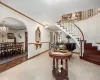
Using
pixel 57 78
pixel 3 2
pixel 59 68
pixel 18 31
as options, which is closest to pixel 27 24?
pixel 3 2

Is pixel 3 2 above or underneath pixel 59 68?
above

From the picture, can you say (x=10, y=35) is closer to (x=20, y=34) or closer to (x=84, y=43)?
(x=20, y=34)

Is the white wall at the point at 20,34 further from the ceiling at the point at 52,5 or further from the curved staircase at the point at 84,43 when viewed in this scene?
the ceiling at the point at 52,5

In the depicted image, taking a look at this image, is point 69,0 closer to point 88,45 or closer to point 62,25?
point 88,45

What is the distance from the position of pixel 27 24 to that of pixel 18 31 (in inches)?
251

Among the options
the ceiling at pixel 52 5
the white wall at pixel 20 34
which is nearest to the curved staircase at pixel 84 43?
the ceiling at pixel 52 5

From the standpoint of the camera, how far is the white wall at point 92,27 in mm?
6012

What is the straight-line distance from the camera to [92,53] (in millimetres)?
5457

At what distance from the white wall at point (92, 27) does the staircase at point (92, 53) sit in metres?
0.61

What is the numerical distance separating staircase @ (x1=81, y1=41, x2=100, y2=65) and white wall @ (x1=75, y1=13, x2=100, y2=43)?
1.99 ft

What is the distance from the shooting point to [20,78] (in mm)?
2982

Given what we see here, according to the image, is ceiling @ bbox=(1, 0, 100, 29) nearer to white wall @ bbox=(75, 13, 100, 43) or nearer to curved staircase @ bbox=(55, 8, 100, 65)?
white wall @ bbox=(75, 13, 100, 43)

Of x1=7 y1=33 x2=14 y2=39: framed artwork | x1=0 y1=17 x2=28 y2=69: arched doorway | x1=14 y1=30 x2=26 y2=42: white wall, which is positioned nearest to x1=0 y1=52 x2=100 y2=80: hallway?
x1=0 y1=17 x2=28 y2=69: arched doorway

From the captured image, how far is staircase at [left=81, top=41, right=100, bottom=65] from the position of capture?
4919mm
